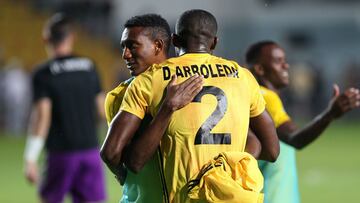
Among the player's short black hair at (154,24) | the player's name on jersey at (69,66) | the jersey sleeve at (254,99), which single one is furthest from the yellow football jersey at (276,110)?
the player's name on jersey at (69,66)

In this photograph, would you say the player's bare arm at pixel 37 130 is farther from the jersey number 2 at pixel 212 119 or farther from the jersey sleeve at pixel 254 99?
the jersey number 2 at pixel 212 119

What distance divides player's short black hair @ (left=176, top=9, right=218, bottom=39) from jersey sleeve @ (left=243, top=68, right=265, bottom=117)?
0.35 meters

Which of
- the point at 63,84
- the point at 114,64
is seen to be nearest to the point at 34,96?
the point at 63,84

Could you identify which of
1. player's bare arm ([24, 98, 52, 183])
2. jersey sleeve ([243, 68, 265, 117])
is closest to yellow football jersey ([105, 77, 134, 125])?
jersey sleeve ([243, 68, 265, 117])

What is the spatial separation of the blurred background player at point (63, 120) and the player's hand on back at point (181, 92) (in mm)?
4341

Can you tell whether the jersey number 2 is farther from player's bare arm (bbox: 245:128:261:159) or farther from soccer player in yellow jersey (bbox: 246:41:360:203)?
soccer player in yellow jersey (bbox: 246:41:360:203)

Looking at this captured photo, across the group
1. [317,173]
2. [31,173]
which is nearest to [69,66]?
[31,173]

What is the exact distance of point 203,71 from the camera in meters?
6.25

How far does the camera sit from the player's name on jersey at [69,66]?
34.0ft

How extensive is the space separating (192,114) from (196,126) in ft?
0.25

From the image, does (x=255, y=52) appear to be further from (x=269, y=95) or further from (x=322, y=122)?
(x=322, y=122)

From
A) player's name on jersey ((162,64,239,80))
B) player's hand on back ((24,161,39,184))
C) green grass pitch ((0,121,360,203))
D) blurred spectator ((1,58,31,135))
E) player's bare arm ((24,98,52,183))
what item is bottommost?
blurred spectator ((1,58,31,135))

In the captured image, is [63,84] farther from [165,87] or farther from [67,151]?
[165,87]

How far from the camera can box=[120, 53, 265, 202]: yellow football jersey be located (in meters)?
6.16
